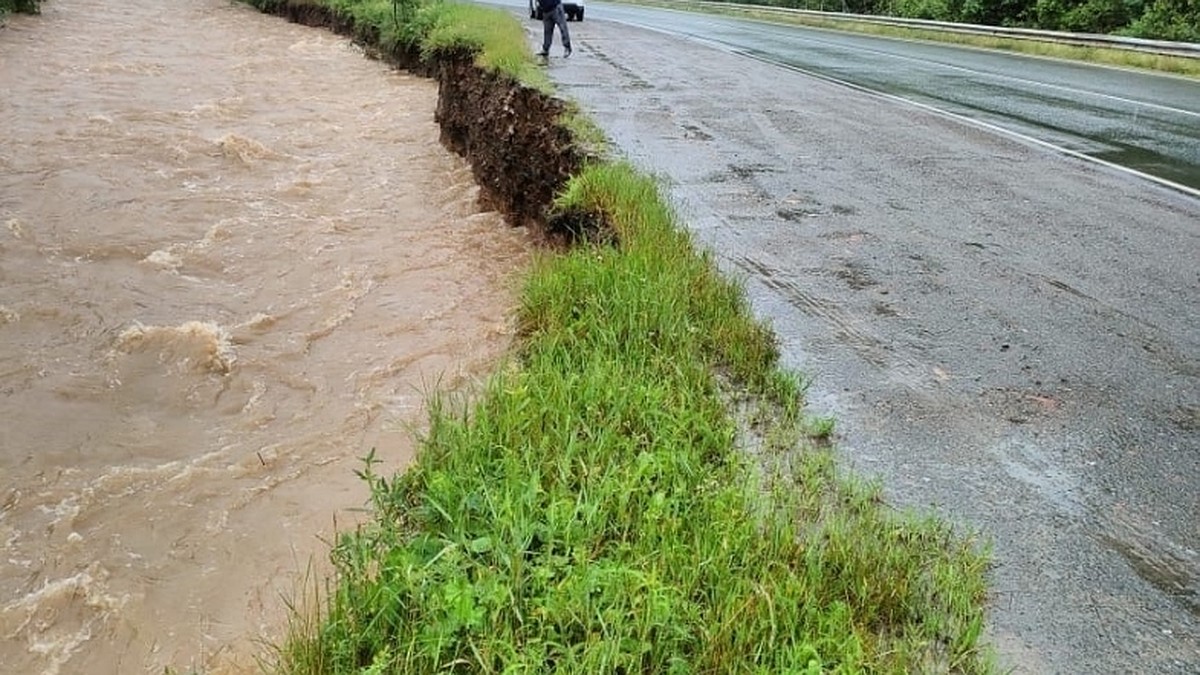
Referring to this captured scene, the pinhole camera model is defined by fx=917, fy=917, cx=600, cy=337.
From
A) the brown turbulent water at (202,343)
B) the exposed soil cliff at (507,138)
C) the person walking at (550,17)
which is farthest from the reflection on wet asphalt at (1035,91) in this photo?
the brown turbulent water at (202,343)

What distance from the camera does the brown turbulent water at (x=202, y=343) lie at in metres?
4.22

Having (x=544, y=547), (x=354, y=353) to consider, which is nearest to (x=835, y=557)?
(x=544, y=547)

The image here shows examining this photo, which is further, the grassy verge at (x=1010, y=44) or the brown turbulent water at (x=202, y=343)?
the grassy verge at (x=1010, y=44)

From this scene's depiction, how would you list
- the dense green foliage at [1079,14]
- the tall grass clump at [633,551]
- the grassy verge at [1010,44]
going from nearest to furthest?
1. the tall grass clump at [633,551]
2. the grassy verge at [1010,44]
3. the dense green foliage at [1079,14]

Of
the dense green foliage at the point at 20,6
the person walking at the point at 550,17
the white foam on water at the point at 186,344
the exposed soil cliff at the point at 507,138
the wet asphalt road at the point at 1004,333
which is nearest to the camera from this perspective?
the wet asphalt road at the point at 1004,333

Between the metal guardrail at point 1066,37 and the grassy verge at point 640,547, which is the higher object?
the metal guardrail at point 1066,37

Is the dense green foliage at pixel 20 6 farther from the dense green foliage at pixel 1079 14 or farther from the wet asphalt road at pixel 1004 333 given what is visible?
the dense green foliage at pixel 1079 14

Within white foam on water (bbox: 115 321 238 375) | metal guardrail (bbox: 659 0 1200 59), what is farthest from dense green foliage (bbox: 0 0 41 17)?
metal guardrail (bbox: 659 0 1200 59)

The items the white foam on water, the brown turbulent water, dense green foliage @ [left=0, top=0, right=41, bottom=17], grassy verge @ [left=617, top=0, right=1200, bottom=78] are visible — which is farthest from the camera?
dense green foliage @ [left=0, top=0, right=41, bottom=17]

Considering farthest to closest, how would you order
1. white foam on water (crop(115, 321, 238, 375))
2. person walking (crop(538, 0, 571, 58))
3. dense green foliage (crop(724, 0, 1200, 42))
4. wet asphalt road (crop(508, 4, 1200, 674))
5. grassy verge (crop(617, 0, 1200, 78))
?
dense green foliage (crop(724, 0, 1200, 42)) → grassy verge (crop(617, 0, 1200, 78)) → person walking (crop(538, 0, 571, 58)) → white foam on water (crop(115, 321, 238, 375)) → wet asphalt road (crop(508, 4, 1200, 674))

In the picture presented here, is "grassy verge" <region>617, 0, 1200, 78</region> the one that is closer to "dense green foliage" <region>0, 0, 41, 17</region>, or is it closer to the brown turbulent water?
the brown turbulent water

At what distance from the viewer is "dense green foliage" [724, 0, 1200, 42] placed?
20.7 meters

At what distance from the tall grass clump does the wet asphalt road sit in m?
0.32

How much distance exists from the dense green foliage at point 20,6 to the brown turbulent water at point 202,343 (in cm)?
1011
